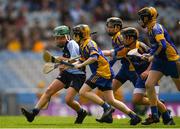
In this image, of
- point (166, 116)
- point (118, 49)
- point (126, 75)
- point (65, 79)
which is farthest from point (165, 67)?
point (65, 79)

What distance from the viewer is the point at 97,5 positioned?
30.5m

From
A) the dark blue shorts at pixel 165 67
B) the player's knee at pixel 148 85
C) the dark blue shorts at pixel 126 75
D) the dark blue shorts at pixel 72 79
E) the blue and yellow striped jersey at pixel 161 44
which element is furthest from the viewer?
the dark blue shorts at pixel 126 75

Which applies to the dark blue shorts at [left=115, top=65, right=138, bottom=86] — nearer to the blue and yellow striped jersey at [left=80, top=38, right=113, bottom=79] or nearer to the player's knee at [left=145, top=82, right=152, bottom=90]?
the blue and yellow striped jersey at [left=80, top=38, right=113, bottom=79]

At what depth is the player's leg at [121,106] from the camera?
17.4m

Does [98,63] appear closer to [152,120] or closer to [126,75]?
[126,75]

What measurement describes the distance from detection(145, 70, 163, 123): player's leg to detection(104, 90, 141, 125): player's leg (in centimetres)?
41

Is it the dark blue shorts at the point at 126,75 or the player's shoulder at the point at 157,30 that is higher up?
the player's shoulder at the point at 157,30

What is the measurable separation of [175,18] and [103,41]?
259 centimetres

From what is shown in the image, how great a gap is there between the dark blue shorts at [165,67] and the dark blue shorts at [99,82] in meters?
1.29

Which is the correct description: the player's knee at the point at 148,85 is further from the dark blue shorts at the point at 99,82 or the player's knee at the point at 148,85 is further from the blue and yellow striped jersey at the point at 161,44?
the dark blue shorts at the point at 99,82

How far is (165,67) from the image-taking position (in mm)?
17094

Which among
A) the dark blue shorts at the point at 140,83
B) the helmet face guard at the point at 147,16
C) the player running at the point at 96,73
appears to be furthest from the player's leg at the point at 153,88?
the dark blue shorts at the point at 140,83

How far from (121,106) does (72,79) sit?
4.43ft

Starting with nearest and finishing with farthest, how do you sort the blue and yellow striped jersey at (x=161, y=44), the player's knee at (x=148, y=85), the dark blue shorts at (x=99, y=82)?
the blue and yellow striped jersey at (x=161, y=44) < the player's knee at (x=148, y=85) < the dark blue shorts at (x=99, y=82)
